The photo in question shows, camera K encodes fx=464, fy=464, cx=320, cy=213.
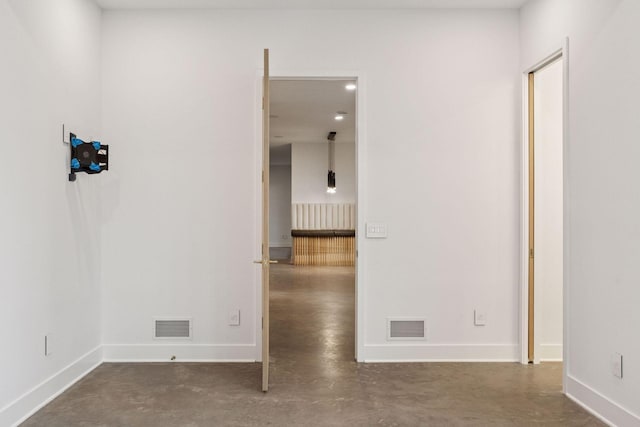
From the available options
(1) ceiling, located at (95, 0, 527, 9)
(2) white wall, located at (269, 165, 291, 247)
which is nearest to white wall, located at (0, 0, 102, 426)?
(1) ceiling, located at (95, 0, 527, 9)

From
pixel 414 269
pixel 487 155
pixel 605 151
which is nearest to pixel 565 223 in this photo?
pixel 605 151

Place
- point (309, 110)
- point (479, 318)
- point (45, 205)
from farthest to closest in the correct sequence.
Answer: point (309, 110), point (479, 318), point (45, 205)

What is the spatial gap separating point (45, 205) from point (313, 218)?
9.07 m

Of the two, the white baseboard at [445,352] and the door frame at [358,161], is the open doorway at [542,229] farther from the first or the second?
the door frame at [358,161]

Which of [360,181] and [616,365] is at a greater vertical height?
[360,181]

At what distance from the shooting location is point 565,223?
3.34 m

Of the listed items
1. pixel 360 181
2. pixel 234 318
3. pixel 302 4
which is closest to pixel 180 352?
pixel 234 318

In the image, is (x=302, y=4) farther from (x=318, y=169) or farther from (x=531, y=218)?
(x=318, y=169)

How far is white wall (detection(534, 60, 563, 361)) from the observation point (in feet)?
13.2

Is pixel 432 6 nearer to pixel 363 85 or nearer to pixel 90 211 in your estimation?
pixel 363 85

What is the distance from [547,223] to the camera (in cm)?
402

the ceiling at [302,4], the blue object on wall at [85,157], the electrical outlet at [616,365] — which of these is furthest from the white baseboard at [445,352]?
the ceiling at [302,4]

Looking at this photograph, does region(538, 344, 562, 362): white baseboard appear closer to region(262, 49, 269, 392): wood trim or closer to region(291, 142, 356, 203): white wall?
region(262, 49, 269, 392): wood trim

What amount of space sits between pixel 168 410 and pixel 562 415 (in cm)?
254
